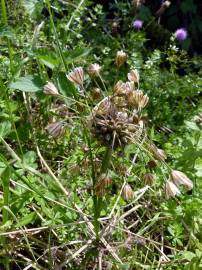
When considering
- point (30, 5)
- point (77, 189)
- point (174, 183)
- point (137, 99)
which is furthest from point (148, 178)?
point (30, 5)

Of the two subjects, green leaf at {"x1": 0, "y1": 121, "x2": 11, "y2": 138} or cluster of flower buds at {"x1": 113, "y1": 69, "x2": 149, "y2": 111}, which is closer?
cluster of flower buds at {"x1": 113, "y1": 69, "x2": 149, "y2": 111}

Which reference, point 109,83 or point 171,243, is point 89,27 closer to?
point 109,83

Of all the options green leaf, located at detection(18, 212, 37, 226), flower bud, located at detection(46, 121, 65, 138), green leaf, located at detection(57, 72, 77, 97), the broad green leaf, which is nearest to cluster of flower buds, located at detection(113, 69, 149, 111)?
flower bud, located at detection(46, 121, 65, 138)

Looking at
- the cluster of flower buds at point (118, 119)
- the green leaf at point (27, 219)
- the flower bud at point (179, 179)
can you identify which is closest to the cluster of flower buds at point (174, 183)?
the flower bud at point (179, 179)

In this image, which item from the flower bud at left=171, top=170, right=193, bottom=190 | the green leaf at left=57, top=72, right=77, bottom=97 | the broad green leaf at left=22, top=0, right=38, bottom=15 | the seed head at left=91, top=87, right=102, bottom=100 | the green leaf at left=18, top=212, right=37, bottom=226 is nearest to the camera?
the flower bud at left=171, top=170, right=193, bottom=190

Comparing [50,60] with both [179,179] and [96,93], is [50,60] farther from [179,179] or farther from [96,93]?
[179,179]

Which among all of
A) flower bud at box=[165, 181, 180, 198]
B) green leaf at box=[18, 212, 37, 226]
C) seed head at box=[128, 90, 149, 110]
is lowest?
green leaf at box=[18, 212, 37, 226]

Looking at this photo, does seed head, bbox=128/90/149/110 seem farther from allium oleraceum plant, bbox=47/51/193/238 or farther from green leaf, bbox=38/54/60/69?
green leaf, bbox=38/54/60/69

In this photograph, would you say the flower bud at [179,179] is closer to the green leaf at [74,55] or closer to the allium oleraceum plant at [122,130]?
the allium oleraceum plant at [122,130]
